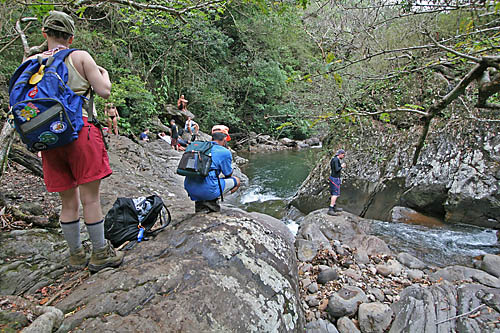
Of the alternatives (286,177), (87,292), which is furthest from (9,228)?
(286,177)

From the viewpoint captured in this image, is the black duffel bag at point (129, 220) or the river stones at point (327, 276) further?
the river stones at point (327, 276)

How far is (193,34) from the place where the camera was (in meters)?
14.9

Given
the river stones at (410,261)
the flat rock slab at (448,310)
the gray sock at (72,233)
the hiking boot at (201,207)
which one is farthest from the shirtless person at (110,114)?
the flat rock slab at (448,310)

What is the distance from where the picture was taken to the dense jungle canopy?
2266 millimetres

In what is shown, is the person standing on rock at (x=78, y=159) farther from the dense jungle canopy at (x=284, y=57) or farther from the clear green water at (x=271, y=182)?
the clear green water at (x=271, y=182)

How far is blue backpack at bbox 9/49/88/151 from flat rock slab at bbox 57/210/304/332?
3.98ft

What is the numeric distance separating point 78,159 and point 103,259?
0.92 metres

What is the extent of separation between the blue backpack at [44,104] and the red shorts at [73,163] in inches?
5.5

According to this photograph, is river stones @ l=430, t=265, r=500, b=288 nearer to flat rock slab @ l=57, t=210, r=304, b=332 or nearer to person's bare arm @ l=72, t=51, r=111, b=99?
flat rock slab @ l=57, t=210, r=304, b=332

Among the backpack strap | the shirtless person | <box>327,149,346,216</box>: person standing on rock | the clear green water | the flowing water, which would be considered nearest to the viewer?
the backpack strap

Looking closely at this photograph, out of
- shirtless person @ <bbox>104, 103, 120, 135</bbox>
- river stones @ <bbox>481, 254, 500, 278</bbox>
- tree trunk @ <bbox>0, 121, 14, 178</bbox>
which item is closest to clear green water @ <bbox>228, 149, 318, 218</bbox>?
river stones @ <bbox>481, 254, 500, 278</bbox>

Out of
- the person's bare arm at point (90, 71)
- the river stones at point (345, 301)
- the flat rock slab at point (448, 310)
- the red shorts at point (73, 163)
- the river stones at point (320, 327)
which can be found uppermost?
the person's bare arm at point (90, 71)

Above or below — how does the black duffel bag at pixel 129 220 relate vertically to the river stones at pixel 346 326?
above

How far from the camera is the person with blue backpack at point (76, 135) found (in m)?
1.76
